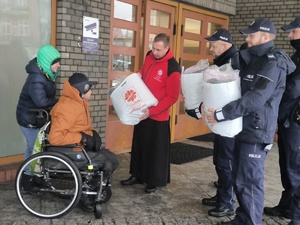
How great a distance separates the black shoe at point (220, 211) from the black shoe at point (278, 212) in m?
0.42

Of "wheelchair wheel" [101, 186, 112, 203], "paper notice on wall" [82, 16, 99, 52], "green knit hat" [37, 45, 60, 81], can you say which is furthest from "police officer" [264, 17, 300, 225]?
"paper notice on wall" [82, 16, 99, 52]

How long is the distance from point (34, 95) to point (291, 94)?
2387mm

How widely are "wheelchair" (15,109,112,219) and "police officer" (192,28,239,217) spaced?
1.14 m

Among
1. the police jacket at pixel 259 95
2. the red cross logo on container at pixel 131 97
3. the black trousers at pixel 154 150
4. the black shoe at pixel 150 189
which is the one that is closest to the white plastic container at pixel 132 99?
the red cross logo on container at pixel 131 97

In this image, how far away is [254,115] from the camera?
118 inches

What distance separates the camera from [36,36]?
450 cm

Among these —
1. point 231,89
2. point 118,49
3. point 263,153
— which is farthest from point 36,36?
point 263,153

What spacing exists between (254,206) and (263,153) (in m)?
0.46

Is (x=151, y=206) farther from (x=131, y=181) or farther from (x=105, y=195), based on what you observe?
(x=131, y=181)

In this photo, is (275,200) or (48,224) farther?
(275,200)

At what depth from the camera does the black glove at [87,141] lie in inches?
134

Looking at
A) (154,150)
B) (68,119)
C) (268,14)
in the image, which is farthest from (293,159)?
(268,14)

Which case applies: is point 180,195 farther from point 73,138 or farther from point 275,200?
point 73,138

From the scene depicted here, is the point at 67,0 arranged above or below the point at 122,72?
above
